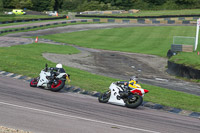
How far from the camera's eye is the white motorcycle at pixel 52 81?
1627 centimetres

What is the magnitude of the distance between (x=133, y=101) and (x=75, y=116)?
3662 millimetres

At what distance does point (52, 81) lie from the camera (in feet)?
53.9

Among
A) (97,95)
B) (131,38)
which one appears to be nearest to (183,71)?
(97,95)

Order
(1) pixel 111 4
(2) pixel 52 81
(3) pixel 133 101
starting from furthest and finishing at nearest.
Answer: (1) pixel 111 4, (2) pixel 52 81, (3) pixel 133 101

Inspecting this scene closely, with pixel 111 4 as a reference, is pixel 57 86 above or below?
below

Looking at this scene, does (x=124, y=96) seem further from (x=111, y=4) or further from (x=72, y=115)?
(x=111, y=4)

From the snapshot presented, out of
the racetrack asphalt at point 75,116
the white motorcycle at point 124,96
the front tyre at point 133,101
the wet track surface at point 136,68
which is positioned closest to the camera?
the racetrack asphalt at point 75,116

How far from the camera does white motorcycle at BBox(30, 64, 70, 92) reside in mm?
16266

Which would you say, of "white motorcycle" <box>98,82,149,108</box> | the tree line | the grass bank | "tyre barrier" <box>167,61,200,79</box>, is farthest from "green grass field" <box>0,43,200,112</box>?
the tree line

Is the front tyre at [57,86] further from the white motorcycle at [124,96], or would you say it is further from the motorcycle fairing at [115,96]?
the motorcycle fairing at [115,96]

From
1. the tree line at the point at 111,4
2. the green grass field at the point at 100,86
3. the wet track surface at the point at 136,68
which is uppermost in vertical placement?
the tree line at the point at 111,4

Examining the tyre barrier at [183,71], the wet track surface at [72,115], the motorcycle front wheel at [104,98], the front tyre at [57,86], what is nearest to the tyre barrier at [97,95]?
the front tyre at [57,86]

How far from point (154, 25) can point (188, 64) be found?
37.7 m

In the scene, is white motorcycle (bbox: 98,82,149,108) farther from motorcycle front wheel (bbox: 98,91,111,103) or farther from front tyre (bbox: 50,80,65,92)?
front tyre (bbox: 50,80,65,92)
